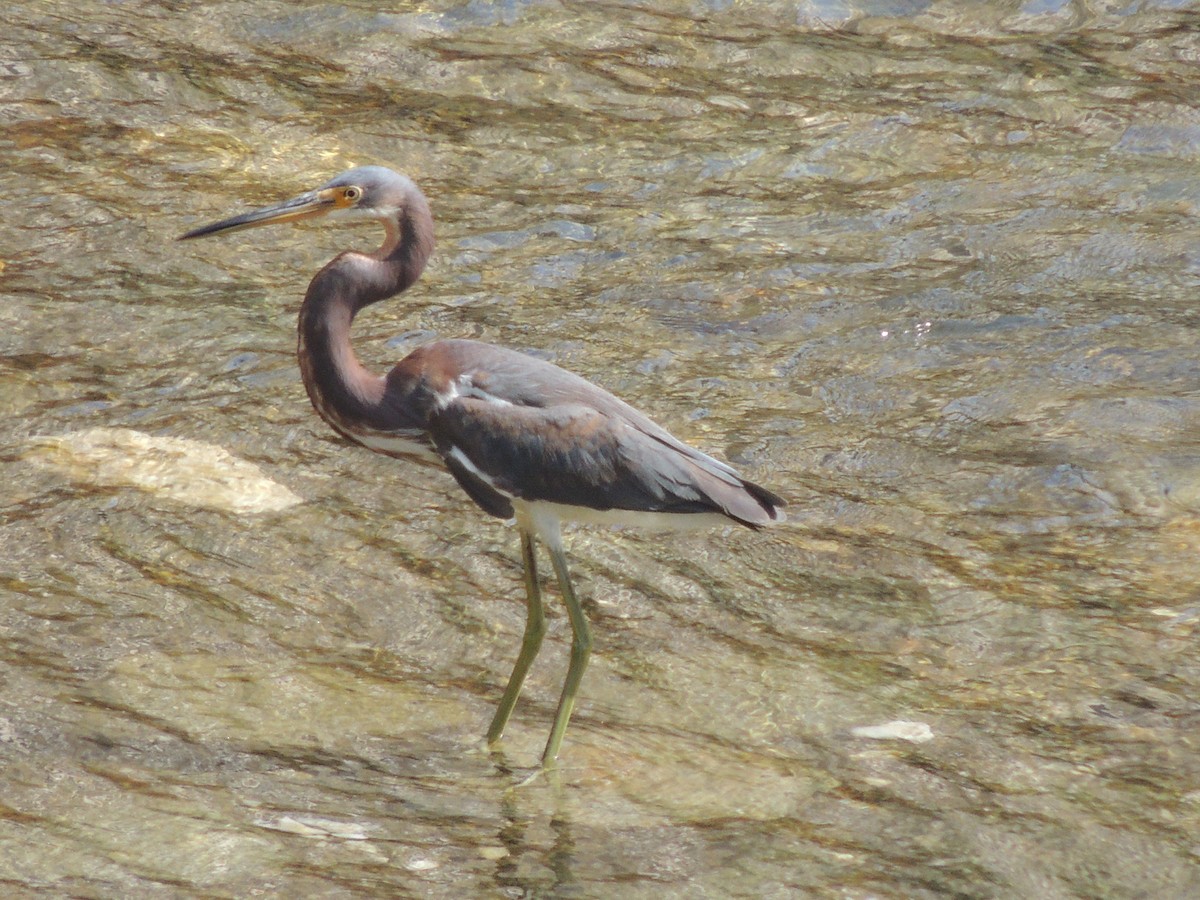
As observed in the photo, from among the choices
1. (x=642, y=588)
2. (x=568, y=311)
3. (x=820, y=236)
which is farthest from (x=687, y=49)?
(x=642, y=588)

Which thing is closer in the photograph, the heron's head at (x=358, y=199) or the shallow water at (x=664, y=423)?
the shallow water at (x=664, y=423)

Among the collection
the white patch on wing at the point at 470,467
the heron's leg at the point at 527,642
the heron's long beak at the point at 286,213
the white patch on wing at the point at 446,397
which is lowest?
the heron's leg at the point at 527,642

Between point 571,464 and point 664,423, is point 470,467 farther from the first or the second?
point 664,423

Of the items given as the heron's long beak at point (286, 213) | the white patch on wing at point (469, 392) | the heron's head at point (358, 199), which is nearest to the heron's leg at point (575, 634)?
the white patch on wing at point (469, 392)

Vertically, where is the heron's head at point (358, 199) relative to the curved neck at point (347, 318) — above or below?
above

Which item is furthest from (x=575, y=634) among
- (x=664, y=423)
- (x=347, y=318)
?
(x=664, y=423)

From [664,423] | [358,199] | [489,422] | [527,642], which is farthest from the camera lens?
[664,423]

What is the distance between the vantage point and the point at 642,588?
6.36 metres

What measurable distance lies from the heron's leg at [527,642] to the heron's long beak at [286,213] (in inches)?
53.1

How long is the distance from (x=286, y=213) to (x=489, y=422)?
1013 millimetres

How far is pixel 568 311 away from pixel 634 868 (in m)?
4.54

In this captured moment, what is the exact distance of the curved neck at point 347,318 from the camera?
5375mm

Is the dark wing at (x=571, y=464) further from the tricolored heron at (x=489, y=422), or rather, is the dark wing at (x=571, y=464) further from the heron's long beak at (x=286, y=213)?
the heron's long beak at (x=286, y=213)

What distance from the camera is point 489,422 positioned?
535 cm
